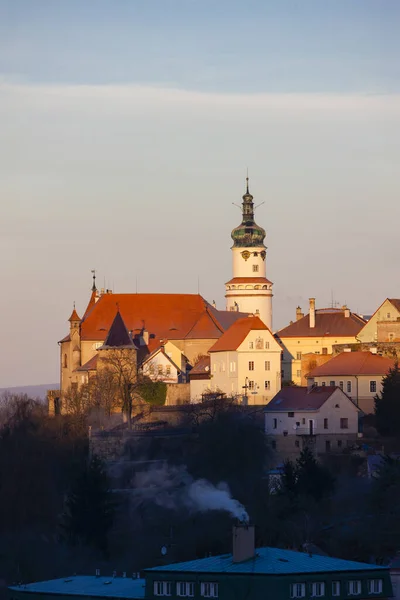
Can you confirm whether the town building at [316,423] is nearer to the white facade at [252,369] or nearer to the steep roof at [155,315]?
the white facade at [252,369]

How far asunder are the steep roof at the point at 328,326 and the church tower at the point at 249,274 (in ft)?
22.5

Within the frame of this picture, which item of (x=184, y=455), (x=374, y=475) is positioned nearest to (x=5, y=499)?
(x=184, y=455)

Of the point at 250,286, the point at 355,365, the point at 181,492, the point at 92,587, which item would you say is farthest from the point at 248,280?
the point at 92,587

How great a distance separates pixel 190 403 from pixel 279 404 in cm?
951

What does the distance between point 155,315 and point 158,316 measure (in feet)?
0.70

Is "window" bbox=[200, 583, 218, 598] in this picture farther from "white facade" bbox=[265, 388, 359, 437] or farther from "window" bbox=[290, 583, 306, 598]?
"white facade" bbox=[265, 388, 359, 437]

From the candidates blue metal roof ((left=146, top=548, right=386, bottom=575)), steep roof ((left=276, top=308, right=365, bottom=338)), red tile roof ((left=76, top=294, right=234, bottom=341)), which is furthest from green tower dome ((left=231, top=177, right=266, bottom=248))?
blue metal roof ((left=146, top=548, right=386, bottom=575))

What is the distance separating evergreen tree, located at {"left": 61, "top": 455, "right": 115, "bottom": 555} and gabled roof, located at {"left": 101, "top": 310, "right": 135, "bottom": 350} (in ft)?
68.9

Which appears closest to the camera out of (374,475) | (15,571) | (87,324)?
(15,571)

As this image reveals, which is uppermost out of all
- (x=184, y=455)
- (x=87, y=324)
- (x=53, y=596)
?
(x=87, y=324)

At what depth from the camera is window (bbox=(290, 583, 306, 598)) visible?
188 feet

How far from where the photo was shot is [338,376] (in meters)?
97.0

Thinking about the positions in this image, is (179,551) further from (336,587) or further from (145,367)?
(145,367)

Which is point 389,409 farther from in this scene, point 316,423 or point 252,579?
point 252,579
